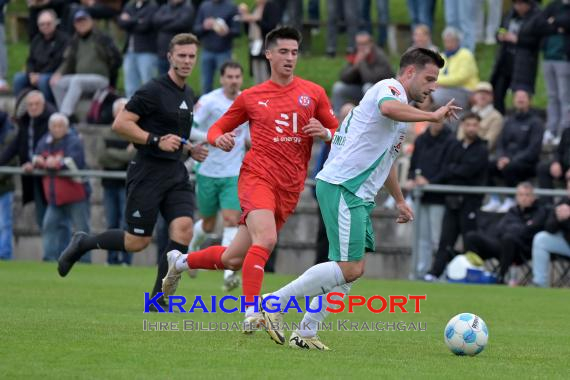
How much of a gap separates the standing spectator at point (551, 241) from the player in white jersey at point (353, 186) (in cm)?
815

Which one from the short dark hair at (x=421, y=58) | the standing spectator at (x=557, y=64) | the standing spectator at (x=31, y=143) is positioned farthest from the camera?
the standing spectator at (x=31, y=143)

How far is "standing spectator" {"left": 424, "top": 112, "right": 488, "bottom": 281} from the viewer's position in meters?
18.9

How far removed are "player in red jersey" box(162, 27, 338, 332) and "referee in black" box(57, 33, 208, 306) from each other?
Result: 4.36 ft

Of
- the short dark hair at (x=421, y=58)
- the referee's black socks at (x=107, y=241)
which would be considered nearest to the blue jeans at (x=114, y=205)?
the referee's black socks at (x=107, y=241)

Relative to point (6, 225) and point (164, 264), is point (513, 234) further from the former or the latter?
point (6, 225)

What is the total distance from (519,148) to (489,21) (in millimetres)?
7350

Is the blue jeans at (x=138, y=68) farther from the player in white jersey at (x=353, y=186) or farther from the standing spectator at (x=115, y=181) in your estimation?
the player in white jersey at (x=353, y=186)

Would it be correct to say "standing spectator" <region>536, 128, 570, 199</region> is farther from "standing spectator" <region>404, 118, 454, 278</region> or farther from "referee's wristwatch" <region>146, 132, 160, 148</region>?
"referee's wristwatch" <region>146, 132, 160, 148</region>

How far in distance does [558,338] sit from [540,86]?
48.1ft

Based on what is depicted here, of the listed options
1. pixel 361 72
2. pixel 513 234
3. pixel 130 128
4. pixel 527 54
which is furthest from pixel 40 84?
pixel 130 128

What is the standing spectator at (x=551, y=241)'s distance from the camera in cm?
1741

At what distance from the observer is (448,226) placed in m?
18.9

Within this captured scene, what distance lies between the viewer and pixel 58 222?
20.5 metres

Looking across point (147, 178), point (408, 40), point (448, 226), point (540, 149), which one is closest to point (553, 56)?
point (540, 149)
